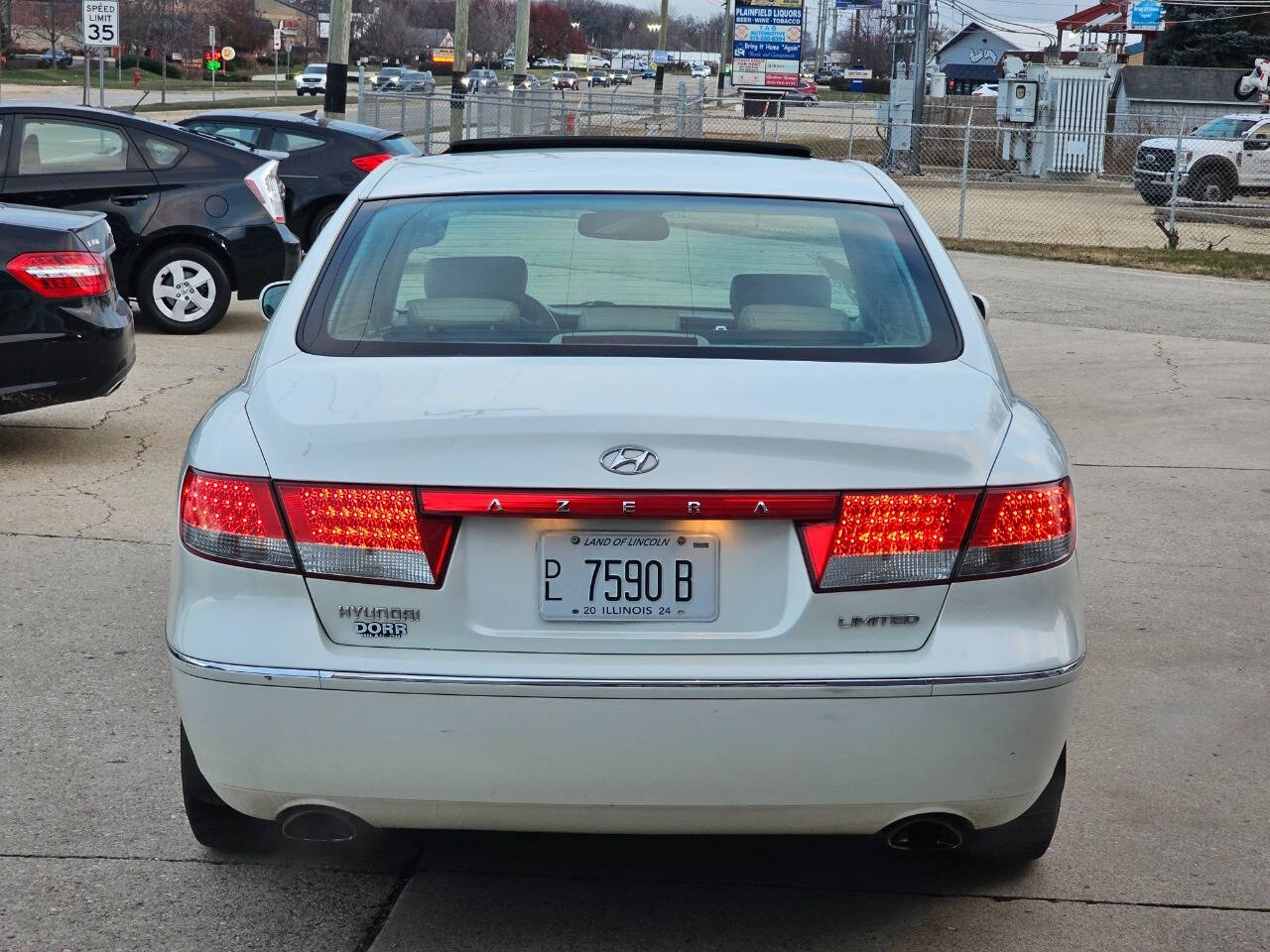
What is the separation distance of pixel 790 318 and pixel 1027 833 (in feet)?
4.09

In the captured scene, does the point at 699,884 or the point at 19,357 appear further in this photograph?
the point at 19,357

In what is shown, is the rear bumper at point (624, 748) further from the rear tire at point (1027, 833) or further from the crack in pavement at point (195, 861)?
the crack in pavement at point (195, 861)

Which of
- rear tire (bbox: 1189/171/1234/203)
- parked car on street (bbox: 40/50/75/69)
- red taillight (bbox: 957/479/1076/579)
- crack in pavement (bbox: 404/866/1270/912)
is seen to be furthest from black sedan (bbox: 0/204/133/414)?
parked car on street (bbox: 40/50/75/69)

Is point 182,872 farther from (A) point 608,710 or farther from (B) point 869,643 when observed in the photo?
(B) point 869,643

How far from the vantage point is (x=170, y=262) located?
12352 millimetres

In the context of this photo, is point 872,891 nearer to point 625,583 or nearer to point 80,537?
point 625,583

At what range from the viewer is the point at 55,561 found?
6.34 m

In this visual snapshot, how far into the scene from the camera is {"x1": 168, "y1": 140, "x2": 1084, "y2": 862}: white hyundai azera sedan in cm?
295

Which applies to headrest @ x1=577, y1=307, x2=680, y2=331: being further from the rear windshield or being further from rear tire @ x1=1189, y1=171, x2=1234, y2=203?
rear tire @ x1=1189, y1=171, x2=1234, y2=203

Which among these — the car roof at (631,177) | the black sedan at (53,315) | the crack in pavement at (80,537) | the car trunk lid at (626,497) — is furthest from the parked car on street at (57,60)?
the car trunk lid at (626,497)

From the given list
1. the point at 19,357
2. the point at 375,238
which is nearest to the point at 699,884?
the point at 375,238

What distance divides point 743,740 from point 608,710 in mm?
251

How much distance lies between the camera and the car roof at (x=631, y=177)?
4.10 metres

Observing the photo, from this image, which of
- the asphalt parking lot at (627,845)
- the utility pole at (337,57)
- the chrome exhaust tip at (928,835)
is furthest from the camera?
the utility pole at (337,57)
